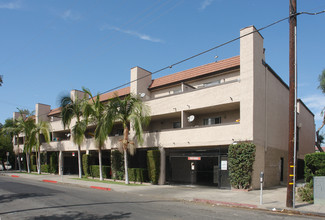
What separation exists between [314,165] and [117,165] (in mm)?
15749

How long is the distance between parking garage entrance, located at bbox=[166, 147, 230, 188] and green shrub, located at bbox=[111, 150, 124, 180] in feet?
13.9

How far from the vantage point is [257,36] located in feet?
60.9

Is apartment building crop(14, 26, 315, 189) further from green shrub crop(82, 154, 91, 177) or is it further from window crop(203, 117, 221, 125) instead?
green shrub crop(82, 154, 91, 177)

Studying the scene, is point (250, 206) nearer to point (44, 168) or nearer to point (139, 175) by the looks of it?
point (139, 175)

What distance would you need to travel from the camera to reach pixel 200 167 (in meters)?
24.2

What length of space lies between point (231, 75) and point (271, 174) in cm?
756

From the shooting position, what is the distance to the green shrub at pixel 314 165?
1303cm

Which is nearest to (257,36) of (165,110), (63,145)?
(165,110)

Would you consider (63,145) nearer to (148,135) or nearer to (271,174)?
(148,135)

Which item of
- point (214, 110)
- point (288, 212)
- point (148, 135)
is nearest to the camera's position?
point (288, 212)

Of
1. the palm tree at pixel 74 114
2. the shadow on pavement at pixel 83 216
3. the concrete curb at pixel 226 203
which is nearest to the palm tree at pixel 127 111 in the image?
the palm tree at pixel 74 114

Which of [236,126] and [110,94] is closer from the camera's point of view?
[236,126]

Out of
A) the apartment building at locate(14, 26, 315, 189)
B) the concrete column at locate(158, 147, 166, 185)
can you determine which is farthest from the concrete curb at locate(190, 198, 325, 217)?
the concrete column at locate(158, 147, 166, 185)

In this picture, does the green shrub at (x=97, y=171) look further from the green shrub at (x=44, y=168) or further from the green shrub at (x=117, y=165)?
the green shrub at (x=44, y=168)
